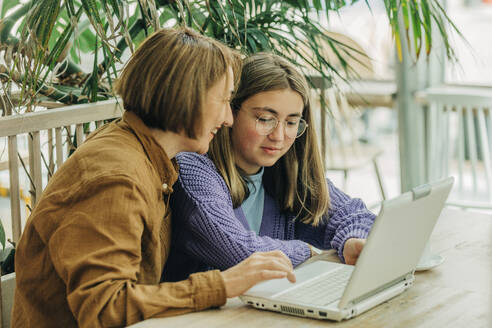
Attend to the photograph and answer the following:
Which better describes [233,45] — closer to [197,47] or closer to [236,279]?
[197,47]

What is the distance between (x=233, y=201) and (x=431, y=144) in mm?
2652

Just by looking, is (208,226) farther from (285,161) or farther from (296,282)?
(285,161)

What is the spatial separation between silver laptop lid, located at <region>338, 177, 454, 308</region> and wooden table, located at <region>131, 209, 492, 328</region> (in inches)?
2.0

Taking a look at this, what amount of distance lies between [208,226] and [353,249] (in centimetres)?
35

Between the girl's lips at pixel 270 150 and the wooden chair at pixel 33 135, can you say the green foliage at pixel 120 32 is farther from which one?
the girl's lips at pixel 270 150

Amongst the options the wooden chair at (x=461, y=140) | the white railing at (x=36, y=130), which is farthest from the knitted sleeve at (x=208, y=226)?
the wooden chair at (x=461, y=140)

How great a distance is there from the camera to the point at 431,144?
4.19 meters

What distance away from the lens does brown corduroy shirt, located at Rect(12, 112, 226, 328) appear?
1245 mm

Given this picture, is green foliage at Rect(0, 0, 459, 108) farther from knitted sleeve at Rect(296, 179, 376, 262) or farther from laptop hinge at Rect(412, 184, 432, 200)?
laptop hinge at Rect(412, 184, 432, 200)

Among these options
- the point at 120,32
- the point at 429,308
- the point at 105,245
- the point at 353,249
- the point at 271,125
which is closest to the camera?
the point at 105,245

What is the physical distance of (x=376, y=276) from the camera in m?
1.33

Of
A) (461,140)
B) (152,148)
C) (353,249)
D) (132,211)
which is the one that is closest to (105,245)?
(132,211)

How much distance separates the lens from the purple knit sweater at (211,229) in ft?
5.13

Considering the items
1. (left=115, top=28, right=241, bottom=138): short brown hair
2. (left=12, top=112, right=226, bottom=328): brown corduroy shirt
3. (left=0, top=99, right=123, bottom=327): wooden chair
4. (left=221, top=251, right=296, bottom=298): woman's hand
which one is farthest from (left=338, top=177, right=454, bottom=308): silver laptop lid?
(left=0, top=99, right=123, bottom=327): wooden chair
